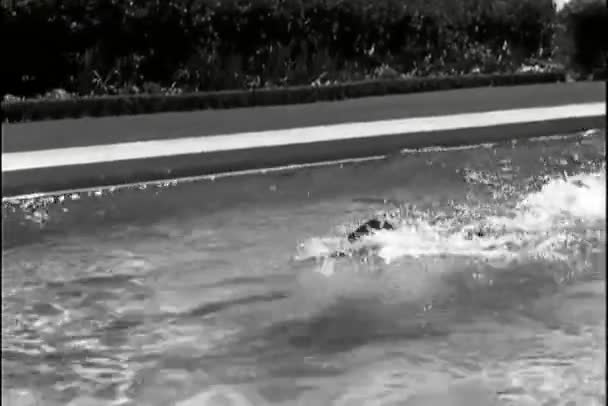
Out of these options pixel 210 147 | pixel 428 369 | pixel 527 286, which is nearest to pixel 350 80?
pixel 210 147

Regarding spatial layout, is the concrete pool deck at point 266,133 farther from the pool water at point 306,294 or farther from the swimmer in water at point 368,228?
the swimmer in water at point 368,228

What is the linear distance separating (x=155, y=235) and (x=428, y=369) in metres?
2.76

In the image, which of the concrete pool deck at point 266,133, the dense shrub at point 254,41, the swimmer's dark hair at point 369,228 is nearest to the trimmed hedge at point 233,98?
the concrete pool deck at point 266,133

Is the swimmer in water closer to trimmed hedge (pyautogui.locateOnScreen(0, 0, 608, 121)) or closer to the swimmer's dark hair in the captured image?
the swimmer's dark hair

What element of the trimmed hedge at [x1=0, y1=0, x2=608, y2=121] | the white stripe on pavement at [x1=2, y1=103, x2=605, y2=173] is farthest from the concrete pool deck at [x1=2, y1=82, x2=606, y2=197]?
the trimmed hedge at [x1=0, y1=0, x2=608, y2=121]

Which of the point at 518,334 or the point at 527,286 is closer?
the point at 518,334

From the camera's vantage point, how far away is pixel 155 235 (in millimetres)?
7086

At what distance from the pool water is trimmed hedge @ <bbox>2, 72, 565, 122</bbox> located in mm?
3591

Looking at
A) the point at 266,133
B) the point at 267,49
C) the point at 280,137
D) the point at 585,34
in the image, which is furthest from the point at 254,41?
the point at 585,34

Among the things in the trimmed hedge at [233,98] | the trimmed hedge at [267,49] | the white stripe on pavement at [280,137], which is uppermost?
the trimmed hedge at [267,49]

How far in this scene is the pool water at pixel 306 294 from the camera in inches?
186

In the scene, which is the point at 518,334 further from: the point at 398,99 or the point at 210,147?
the point at 398,99

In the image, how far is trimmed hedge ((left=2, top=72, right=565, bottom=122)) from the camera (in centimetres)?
1150

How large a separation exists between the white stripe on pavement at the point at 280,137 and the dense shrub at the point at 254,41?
9.30 feet
